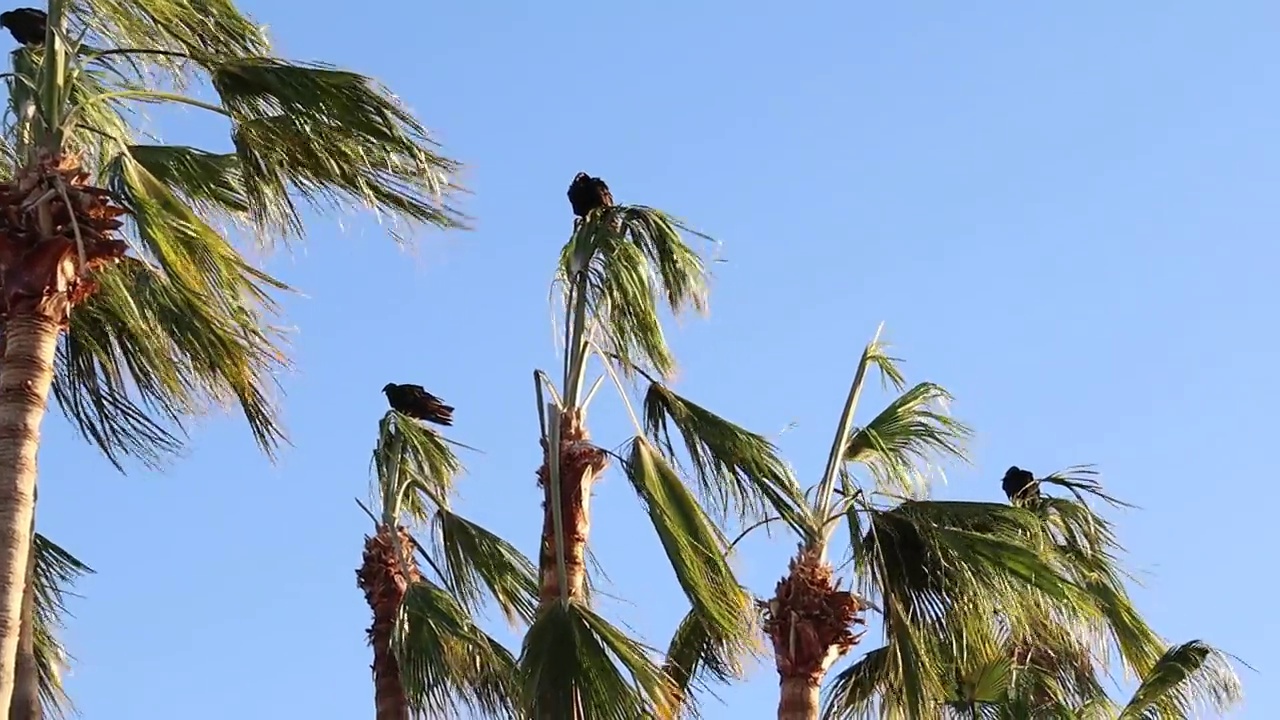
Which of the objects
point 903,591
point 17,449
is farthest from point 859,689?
point 17,449

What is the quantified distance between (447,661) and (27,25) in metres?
4.34

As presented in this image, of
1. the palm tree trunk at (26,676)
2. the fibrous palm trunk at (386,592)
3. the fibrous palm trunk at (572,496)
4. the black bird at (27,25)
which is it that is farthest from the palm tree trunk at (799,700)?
the black bird at (27,25)

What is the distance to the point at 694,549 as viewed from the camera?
1190 cm

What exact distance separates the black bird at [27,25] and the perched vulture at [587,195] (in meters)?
3.40

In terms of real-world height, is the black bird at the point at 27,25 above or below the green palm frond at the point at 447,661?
above

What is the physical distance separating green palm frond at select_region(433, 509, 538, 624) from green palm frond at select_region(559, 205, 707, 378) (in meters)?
1.92

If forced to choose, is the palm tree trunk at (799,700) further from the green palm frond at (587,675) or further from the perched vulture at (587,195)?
the perched vulture at (587,195)

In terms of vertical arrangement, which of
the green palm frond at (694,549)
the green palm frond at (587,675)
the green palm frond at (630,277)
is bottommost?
the green palm frond at (587,675)

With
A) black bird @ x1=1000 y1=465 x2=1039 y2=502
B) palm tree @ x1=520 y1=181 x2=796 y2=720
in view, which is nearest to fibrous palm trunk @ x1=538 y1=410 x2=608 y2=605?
palm tree @ x1=520 y1=181 x2=796 y2=720

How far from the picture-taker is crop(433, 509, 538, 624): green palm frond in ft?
46.4

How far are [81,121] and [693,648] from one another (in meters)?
5.33

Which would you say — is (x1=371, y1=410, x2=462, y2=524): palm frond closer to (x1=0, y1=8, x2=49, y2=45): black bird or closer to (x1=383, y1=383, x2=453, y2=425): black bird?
(x1=383, y1=383, x2=453, y2=425): black bird

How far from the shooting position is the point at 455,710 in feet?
41.6

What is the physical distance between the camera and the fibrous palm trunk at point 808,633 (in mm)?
12422
